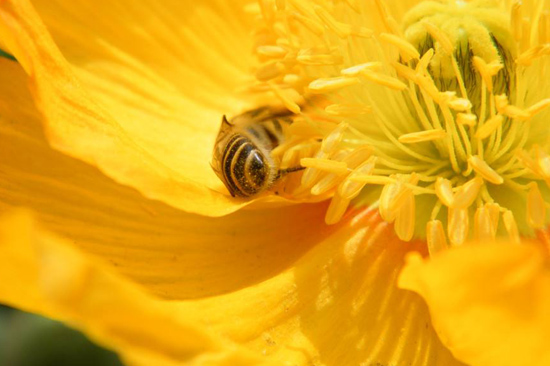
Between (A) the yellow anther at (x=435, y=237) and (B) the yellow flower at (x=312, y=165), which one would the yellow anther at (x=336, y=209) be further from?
(A) the yellow anther at (x=435, y=237)

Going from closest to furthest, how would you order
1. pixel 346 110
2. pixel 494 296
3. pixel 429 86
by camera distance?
pixel 494 296 < pixel 429 86 < pixel 346 110

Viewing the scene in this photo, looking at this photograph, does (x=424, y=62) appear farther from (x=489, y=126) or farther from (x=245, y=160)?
(x=245, y=160)

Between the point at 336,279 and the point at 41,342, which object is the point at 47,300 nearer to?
the point at 336,279

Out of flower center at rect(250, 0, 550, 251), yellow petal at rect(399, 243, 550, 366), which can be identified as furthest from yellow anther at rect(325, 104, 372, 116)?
yellow petal at rect(399, 243, 550, 366)

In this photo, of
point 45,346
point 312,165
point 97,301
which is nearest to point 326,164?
point 312,165

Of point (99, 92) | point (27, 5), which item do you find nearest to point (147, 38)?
point (99, 92)

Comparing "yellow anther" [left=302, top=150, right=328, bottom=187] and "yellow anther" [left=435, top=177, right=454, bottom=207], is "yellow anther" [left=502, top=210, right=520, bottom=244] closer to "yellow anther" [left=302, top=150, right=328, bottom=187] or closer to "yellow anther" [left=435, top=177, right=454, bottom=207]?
"yellow anther" [left=435, top=177, right=454, bottom=207]
